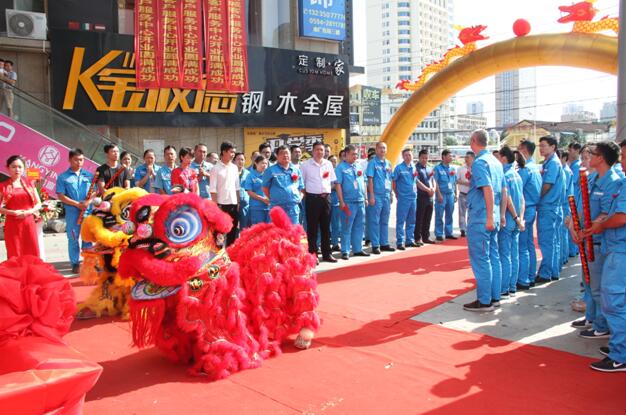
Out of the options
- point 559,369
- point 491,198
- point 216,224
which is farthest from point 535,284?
point 216,224

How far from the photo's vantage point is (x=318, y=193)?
6668mm

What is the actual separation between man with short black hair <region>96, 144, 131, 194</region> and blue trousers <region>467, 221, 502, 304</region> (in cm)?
419

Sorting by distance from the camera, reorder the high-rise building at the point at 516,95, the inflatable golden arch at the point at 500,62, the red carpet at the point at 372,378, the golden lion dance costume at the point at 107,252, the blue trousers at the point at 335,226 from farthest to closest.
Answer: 1. the high-rise building at the point at 516,95
2. the inflatable golden arch at the point at 500,62
3. the blue trousers at the point at 335,226
4. the golden lion dance costume at the point at 107,252
5. the red carpet at the point at 372,378

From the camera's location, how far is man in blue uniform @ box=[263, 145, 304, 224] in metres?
6.13

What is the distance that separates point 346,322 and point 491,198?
1.60 metres

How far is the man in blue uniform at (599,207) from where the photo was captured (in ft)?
11.1

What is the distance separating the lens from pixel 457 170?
29.8ft

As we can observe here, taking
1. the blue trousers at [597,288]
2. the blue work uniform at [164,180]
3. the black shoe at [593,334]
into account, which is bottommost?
the black shoe at [593,334]

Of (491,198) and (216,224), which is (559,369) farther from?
(216,224)

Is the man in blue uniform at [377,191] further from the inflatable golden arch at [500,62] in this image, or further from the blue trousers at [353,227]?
the inflatable golden arch at [500,62]

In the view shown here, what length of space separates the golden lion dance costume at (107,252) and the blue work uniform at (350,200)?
10.7 feet

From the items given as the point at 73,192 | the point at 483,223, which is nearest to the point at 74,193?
the point at 73,192

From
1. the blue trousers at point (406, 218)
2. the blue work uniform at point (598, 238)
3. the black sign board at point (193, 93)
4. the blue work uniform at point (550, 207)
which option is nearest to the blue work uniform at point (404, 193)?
the blue trousers at point (406, 218)

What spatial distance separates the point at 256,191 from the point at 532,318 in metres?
3.68
